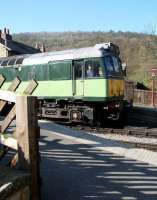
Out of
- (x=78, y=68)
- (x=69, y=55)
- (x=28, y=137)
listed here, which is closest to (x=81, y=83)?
(x=78, y=68)

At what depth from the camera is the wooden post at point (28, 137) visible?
17.4 ft

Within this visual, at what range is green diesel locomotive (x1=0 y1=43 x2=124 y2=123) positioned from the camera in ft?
66.7

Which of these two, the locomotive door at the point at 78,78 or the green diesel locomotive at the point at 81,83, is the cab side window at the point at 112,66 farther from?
the locomotive door at the point at 78,78

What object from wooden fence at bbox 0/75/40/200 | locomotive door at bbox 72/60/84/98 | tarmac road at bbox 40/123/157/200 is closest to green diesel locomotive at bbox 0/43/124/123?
locomotive door at bbox 72/60/84/98

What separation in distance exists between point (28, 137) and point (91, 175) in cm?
224

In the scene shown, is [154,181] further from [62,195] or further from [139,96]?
[139,96]

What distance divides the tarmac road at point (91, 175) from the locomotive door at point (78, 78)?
1121 cm

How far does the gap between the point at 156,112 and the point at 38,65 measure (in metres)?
7.67

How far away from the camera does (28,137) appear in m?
5.31

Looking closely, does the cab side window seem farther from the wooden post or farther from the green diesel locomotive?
the wooden post

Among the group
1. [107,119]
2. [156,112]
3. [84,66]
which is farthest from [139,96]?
[84,66]

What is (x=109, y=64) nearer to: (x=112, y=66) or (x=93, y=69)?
(x=112, y=66)

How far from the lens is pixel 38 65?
2258 cm

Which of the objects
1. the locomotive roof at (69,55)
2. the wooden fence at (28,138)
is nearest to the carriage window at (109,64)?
the locomotive roof at (69,55)
